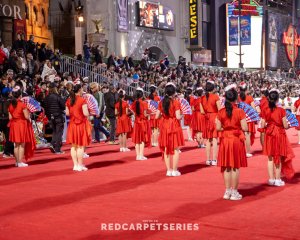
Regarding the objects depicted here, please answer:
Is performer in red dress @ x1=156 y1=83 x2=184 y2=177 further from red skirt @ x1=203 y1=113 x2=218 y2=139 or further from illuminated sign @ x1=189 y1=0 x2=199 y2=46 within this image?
illuminated sign @ x1=189 y1=0 x2=199 y2=46

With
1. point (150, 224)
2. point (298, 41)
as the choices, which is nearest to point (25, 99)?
point (150, 224)

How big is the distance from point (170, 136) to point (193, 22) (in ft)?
101

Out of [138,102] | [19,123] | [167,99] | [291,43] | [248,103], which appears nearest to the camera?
[167,99]

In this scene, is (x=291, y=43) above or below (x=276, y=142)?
above

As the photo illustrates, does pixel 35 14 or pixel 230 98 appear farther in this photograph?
pixel 35 14

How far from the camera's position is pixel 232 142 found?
784 centimetres

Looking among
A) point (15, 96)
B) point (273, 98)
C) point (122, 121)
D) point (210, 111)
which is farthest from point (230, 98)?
point (122, 121)

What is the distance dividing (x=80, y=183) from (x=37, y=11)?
76.8ft

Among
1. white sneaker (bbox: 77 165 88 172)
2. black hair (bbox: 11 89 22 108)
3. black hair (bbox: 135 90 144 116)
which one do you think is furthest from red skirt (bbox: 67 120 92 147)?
black hair (bbox: 135 90 144 116)

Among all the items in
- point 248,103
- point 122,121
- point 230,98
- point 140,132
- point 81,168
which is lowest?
point 81,168

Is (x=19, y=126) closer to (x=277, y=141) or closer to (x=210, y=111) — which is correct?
(x=210, y=111)

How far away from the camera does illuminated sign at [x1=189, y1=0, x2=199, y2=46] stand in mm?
39719

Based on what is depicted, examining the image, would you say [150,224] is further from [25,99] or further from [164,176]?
[25,99]

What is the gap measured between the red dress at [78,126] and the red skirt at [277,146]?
3615 millimetres
